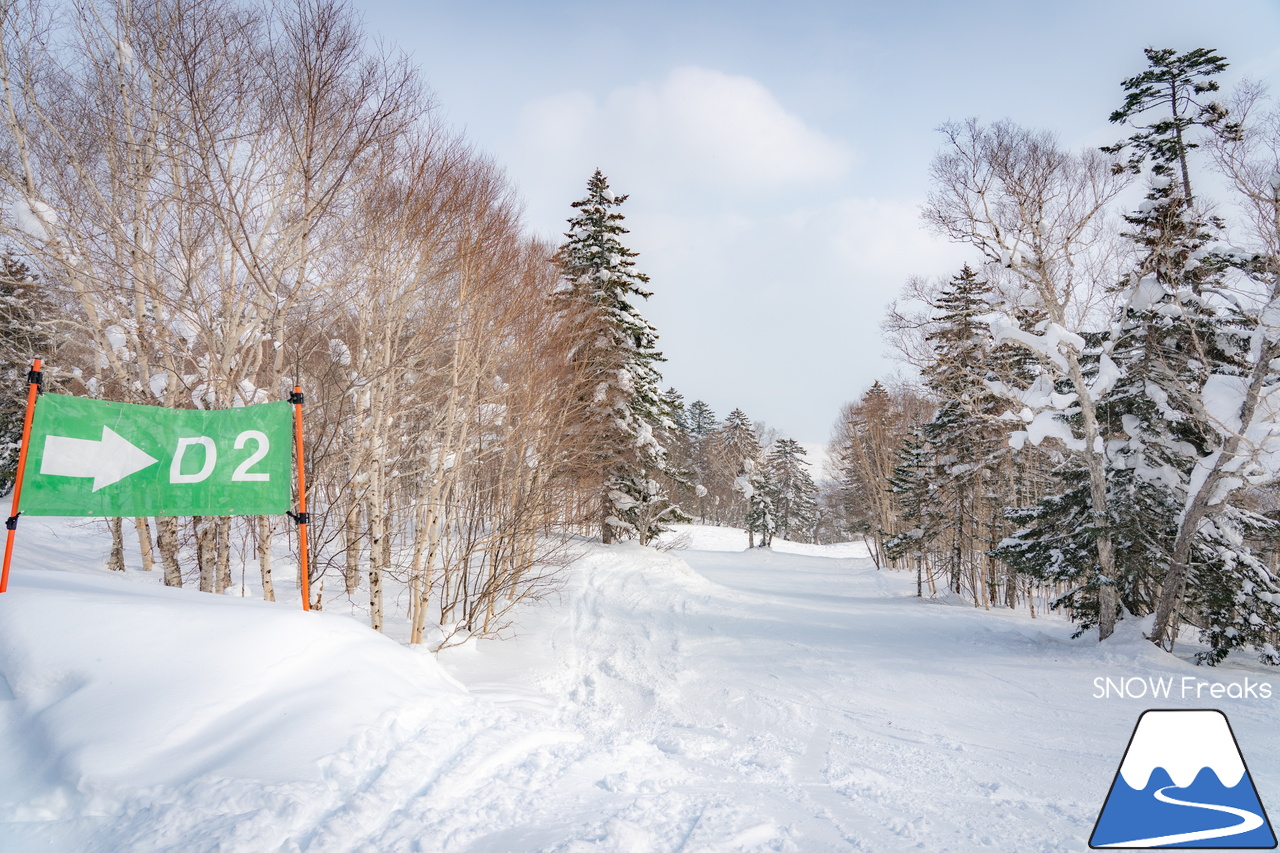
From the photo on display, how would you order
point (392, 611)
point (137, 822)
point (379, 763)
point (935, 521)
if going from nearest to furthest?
point (137, 822) < point (379, 763) < point (392, 611) < point (935, 521)

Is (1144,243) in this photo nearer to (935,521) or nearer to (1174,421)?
(1174,421)

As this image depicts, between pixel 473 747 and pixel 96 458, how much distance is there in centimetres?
356

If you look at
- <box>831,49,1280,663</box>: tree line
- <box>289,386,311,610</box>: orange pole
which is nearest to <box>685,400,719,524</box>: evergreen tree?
<box>831,49,1280,663</box>: tree line

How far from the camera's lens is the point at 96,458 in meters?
4.18

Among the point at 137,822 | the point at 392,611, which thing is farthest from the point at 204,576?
the point at 137,822

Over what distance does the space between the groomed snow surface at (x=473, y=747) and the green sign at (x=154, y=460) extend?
2.26 ft

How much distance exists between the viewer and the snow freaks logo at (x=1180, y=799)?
3018mm

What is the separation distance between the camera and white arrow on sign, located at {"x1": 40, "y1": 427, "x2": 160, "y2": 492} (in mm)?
4094

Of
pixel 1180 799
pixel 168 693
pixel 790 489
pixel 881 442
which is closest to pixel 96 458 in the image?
pixel 168 693

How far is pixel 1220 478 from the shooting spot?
764 cm

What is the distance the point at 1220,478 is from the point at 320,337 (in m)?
11.9

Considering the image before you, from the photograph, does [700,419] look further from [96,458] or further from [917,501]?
[96,458]

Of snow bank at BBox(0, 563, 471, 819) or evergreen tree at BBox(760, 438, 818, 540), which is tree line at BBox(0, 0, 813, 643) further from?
evergreen tree at BBox(760, 438, 818, 540)

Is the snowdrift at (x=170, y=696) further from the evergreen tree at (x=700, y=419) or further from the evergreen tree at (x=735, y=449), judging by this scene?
the evergreen tree at (x=700, y=419)
